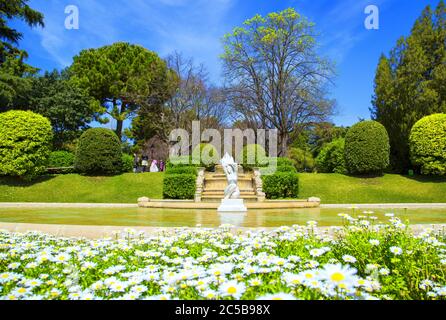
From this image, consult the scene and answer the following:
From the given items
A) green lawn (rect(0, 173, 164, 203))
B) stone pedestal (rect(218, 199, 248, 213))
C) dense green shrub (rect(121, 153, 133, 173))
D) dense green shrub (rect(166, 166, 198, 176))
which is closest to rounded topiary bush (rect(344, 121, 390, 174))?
dense green shrub (rect(166, 166, 198, 176))

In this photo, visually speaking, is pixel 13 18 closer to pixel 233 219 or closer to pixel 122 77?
pixel 122 77

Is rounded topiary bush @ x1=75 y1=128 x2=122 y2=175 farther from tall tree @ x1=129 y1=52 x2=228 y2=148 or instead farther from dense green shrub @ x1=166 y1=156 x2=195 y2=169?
tall tree @ x1=129 y1=52 x2=228 y2=148

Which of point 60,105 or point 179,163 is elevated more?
point 60,105

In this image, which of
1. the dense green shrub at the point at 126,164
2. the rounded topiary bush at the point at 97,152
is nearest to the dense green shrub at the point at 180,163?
the rounded topiary bush at the point at 97,152

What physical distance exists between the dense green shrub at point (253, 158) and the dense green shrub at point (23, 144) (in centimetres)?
1182

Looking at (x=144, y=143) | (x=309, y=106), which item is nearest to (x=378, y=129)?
(x=309, y=106)

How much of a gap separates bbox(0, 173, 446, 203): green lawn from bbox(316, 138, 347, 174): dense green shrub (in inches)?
113

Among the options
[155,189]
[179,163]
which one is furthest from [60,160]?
[179,163]

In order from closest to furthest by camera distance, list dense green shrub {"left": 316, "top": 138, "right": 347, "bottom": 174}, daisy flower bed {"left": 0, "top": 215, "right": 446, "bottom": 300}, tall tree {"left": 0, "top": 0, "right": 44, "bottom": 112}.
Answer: daisy flower bed {"left": 0, "top": 215, "right": 446, "bottom": 300}
tall tree {"left": 0, "top": 0, "right": 44, "bottom": 112}
dense green shrub {"left": 316, "top": 138, "right": 347, "bottom": 174}

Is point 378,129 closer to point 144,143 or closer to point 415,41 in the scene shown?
point 415,41

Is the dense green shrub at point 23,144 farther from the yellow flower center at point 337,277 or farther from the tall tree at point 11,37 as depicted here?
the yellow flower center at point 337,277

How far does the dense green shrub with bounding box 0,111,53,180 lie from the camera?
1778 centimetres

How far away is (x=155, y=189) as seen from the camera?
17609 millimetres

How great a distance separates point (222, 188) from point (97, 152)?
821 cm
